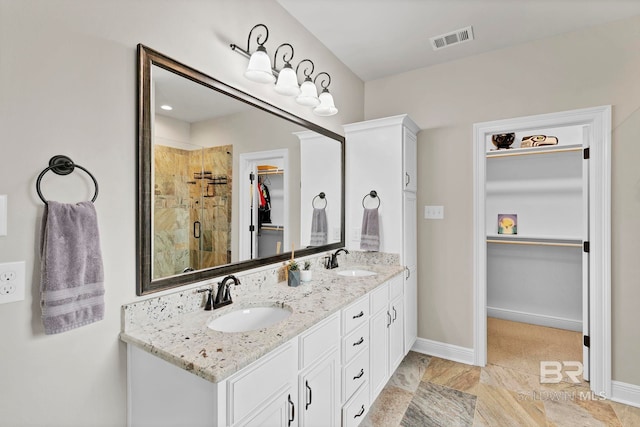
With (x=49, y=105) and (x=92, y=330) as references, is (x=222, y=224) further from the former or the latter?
(x=49, y=105)

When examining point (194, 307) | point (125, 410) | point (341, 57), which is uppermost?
point (341, 57)

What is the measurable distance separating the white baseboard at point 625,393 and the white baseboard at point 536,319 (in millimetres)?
1286

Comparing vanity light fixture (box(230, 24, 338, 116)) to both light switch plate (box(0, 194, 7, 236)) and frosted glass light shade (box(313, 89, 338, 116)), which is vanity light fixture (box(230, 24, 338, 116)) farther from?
Answer: light switch plate (box(0, 194, 7, 236))

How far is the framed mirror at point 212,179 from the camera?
4.23 feet

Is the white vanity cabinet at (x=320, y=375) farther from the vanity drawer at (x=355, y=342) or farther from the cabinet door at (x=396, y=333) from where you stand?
the cabinet door at (x=396, y=333)

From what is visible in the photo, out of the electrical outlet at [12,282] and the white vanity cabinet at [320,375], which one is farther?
the white vanity cabinet at [320,375]

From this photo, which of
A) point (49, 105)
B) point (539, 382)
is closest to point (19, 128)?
point (49, 105)

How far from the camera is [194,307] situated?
142cm

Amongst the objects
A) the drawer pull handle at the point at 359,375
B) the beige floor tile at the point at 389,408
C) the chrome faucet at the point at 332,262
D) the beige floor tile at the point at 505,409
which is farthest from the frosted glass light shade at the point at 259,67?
the beige floor tile at the point at 505,409

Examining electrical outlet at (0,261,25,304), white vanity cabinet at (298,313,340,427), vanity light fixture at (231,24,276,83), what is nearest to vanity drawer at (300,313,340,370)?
white vanity cabinet at (298,313,340,427)

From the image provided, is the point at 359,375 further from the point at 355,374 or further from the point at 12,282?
the point at 12,282

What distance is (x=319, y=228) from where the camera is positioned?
2.45 meters

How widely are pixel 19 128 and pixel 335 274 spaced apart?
1853 mm

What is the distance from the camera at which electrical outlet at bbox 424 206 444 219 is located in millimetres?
2808
